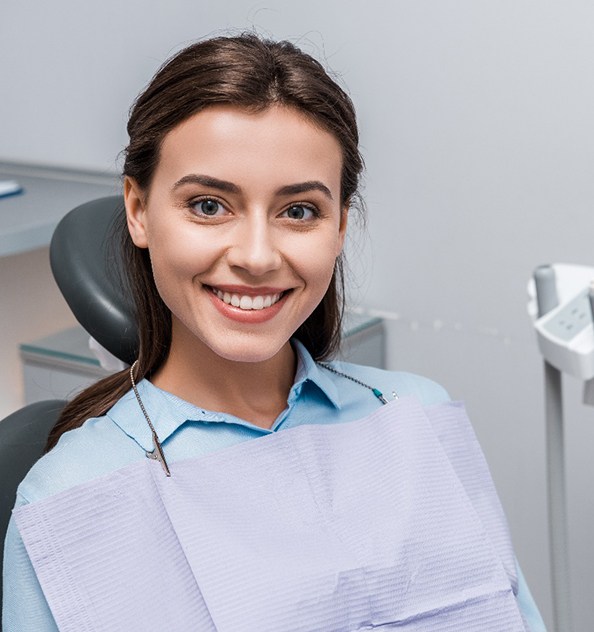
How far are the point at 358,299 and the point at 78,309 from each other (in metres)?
0.88

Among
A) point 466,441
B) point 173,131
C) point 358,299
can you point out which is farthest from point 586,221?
point 173,131

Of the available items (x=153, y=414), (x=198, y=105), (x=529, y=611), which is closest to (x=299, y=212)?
(x=198, y=105)

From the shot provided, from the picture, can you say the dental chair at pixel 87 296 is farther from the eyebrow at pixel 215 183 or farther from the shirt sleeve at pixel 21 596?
the eyebrow at pixel 215 183

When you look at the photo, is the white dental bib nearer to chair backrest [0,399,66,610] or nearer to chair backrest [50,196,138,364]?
chair backrest [0,399,66,610]

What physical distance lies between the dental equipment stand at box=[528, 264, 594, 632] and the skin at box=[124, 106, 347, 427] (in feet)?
1.06

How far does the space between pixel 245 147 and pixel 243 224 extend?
61 millimetres

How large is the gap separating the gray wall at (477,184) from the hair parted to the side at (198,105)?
77 cm

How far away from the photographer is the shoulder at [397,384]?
115cm

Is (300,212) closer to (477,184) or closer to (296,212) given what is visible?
(296,212)

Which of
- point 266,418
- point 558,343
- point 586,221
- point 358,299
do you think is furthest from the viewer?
point 358,299

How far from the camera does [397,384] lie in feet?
3.82

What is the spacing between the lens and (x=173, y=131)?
939 mm

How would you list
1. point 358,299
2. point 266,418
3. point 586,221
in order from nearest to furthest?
point 266,418, point 586,221, point 358,299

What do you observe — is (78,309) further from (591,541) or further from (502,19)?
(591,541)
